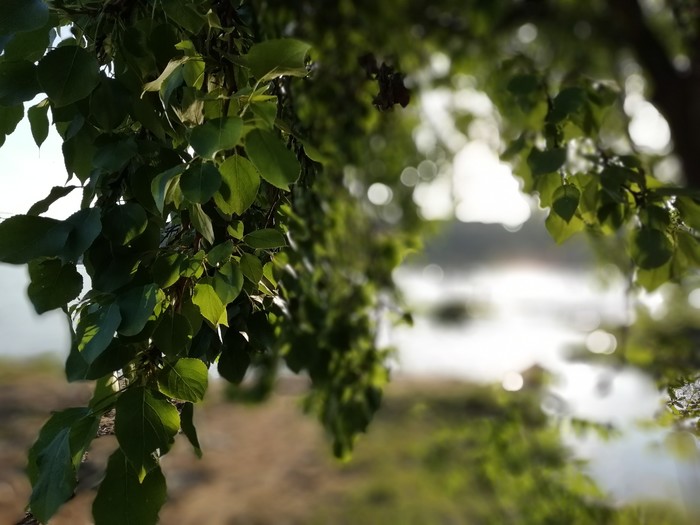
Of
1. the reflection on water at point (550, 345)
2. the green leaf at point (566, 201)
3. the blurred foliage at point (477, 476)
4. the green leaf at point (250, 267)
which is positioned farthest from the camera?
the reflection on water at point (550, 345)

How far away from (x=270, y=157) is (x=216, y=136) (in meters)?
0.04

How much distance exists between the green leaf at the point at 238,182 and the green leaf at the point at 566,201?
0.97ft

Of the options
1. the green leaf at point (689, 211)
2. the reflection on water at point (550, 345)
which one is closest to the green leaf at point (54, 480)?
the green leaf at point (689, 211)

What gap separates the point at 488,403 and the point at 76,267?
3402mm

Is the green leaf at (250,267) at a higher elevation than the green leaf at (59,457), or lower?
higher

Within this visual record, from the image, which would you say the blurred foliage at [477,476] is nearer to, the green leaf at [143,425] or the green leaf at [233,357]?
the green leaf at [233,357]

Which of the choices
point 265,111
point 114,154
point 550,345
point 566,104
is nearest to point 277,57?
point 265,111

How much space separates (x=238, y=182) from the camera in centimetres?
43

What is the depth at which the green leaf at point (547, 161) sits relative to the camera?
61cm

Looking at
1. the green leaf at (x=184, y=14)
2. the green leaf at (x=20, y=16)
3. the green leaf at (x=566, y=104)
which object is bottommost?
the green leaf at (x=566, y=104)

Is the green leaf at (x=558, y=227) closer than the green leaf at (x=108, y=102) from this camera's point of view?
No

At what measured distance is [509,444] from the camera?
2045 mm

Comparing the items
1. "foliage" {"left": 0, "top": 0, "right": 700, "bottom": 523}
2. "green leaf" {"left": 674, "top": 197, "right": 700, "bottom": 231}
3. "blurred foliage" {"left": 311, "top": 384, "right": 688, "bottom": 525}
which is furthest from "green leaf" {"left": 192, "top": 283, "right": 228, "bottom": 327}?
"blurred foliage" {"left": 311, "top": 384, "right": 688, "bottom": 525}

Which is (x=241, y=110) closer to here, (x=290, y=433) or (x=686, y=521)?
(x=686, y=521)
